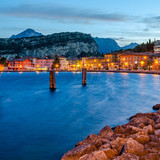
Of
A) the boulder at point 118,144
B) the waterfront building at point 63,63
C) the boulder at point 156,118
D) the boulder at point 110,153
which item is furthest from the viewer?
the waterfront building at point 63,63

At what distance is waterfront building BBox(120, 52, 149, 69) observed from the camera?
407 ft

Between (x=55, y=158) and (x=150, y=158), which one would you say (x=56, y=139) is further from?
(x=150, y=158)

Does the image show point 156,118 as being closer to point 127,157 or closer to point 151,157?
point 151,157

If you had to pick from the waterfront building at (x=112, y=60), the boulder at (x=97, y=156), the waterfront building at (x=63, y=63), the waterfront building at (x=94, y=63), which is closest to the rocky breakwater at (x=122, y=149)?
the boulder at (x=97, y=156)

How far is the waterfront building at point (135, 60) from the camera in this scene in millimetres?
123938

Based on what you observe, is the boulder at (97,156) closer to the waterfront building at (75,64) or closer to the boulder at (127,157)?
the boulder at (127,157)

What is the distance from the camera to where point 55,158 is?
11.1 metres

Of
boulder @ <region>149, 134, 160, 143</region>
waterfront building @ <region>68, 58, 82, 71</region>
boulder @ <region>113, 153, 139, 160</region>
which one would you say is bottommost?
boulder @ <region>149, 134, 160, 143</region>

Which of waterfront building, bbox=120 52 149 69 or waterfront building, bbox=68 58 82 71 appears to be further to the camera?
waterfront building, bbox=68 58 82 71

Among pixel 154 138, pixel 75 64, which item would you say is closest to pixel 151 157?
pixel 154 138

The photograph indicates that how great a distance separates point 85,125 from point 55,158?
6.58m

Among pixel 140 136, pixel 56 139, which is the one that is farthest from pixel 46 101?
pixel 140 136

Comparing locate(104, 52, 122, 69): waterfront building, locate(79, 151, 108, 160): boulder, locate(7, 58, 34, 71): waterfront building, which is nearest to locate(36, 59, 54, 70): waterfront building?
locate(7, 58, 34, 71): waterfront building

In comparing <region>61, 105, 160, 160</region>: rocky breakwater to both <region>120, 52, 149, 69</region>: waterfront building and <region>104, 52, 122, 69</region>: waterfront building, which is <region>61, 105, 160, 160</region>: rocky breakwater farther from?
<region>104, 52, 122, 69</region>: waterfront building
